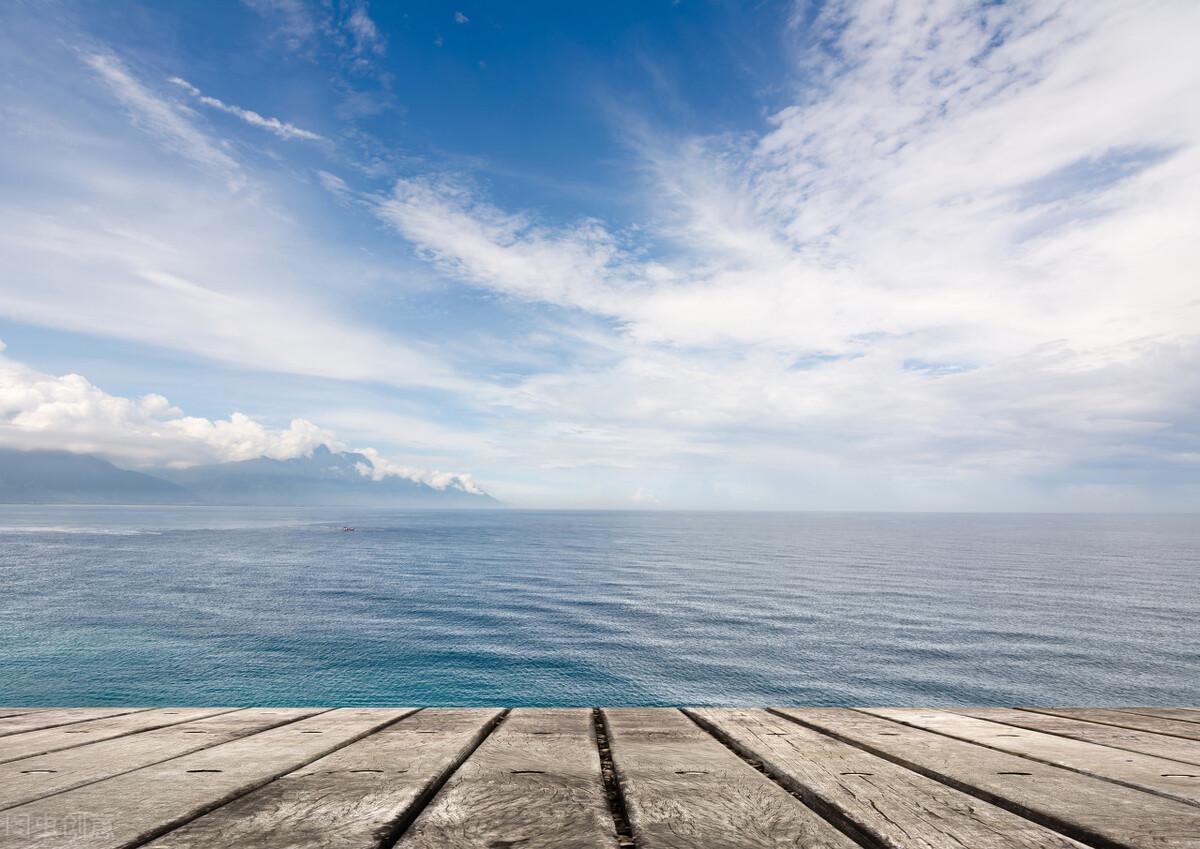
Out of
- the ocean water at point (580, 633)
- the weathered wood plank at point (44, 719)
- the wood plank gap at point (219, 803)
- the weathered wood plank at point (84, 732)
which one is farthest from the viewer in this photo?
the ocean water at point (580, 633)

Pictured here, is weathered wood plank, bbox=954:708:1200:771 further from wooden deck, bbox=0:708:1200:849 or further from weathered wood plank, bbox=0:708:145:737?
weathered wood plank, bbox=0:708:145:737

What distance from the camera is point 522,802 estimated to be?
2627 millimetres

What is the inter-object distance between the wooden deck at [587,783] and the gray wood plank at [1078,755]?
0.9 inches

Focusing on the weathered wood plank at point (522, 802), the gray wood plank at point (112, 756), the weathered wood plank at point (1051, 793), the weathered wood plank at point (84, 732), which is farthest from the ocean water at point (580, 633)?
the weathered wood plank at point (522, 802)

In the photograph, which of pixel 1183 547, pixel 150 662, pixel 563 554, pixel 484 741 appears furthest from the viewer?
pixel 1183 547

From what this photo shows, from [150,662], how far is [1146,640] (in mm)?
94499

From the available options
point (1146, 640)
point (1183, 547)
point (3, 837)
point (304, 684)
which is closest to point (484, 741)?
point (3, 837)

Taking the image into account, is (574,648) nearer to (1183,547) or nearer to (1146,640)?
(1146,640)

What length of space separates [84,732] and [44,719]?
108 cm

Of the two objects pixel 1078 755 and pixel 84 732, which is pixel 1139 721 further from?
pixel 84 732

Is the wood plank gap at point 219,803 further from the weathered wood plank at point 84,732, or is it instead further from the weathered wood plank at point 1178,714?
the weathered wood plank at point 1178,714

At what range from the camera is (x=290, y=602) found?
218 ft

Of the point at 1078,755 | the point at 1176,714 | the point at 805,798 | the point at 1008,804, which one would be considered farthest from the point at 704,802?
the point at 1176,714

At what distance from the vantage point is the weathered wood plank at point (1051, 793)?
240cm
